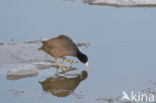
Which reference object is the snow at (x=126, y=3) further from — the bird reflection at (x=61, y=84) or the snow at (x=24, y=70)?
the snow at (x=24, y=70)

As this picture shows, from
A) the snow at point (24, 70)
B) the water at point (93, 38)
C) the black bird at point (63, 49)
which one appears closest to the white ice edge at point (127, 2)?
the water at point (93, 38)

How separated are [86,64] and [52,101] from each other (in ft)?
7.56

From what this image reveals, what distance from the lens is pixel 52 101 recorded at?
8.45 meters

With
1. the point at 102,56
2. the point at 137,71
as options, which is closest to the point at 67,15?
the point at 102,56

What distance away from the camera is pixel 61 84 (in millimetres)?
9484

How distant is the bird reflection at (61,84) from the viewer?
8992 millimetres

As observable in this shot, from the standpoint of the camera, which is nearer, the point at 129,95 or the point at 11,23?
the point at 129,95

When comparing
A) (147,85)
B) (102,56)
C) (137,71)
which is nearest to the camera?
(147,85)

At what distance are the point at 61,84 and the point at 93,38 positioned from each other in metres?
3.74

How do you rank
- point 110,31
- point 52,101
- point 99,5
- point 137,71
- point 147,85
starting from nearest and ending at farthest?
1. point 52,101
2. point 147,85
3. point 137,71
4. point 110,31
5. point 99,5

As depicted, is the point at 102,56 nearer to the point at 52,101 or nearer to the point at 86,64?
the point at 86,64

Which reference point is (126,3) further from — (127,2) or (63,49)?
(63,49)

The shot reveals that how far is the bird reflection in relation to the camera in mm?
8992

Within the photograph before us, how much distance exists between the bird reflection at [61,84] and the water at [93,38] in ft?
0.36
